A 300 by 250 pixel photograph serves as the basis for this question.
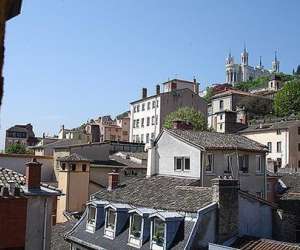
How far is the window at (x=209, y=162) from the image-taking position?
1259 inches

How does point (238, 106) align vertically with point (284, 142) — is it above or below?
above

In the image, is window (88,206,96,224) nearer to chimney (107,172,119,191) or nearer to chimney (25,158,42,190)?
chimney (107,172,119,191)

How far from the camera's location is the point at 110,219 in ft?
83.9

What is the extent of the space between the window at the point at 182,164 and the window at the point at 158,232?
1063 centimetres

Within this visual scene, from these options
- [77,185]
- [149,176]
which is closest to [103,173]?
[77,185]

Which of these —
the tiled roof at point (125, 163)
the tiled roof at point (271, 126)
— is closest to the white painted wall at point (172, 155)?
the tiled roof at point (125, 163)

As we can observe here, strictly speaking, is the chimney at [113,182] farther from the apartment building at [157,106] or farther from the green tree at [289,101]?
the green tree at [289,101]

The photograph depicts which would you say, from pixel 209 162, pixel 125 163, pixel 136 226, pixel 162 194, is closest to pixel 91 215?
pixel 162 194

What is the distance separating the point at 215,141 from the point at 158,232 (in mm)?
13558

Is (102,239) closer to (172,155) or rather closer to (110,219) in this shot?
(110,219)

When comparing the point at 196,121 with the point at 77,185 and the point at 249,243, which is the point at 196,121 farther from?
the point at 249,243

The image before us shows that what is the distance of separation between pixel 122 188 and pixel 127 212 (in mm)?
5498

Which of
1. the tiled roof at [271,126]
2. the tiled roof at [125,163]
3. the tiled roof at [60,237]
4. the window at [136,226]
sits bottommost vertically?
the tiled roof at [60,237]

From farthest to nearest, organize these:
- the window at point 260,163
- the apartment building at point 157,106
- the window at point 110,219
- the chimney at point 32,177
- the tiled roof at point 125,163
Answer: the apartment building at point 157,106 → the tiled roof at point 125,163 → the window at point 260,163 → the window at point 110,219 → the chimney at point 32,177
